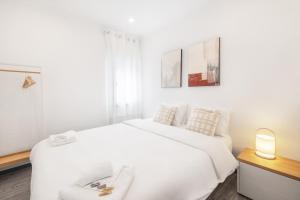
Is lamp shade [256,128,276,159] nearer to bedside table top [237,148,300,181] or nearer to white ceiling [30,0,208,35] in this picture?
bedside table top [237,148,300,181]

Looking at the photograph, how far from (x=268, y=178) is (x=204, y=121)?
2.89 feet

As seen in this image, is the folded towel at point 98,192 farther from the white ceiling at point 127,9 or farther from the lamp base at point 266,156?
the white ceiling at point 127,9

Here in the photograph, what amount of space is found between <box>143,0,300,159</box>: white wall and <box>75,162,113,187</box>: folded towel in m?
1.92

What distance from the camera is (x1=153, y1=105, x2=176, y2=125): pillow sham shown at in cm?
259

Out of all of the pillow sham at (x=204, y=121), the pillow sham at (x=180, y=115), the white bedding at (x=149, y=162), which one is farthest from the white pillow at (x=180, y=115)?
the white bedding at (x=149, y=162)

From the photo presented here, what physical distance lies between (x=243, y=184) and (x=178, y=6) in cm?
271

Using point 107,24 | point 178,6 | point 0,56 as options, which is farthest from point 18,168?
point 178,6

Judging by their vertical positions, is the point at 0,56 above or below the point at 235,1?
below

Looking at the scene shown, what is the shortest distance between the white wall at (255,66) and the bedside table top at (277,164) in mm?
214

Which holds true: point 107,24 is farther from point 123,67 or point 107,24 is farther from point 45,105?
point 45,105

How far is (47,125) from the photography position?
8.43 ft

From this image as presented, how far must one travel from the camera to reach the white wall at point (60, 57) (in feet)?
7.36

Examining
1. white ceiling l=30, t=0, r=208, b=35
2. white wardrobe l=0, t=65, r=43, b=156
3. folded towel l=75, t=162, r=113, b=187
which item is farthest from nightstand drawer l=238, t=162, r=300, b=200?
white wardrobe l=0, t=65, r=43, b=156

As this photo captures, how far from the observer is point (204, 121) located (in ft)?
6.79
